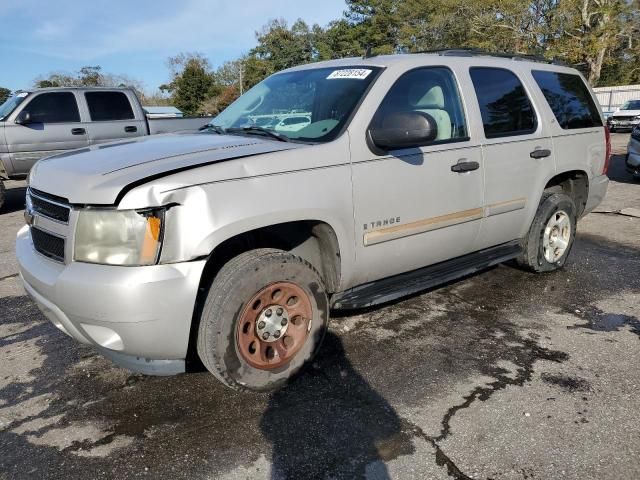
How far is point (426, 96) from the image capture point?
3.69 metres

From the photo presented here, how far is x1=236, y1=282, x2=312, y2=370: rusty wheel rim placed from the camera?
281cm

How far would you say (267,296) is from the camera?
284 cm

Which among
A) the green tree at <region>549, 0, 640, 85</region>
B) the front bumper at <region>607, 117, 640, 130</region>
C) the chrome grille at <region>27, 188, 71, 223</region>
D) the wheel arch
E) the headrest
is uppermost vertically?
the green tree at <region>549, 0, 640, 85</region>

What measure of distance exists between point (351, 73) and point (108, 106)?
7.35 metres

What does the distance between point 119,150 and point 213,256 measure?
86 centimetres

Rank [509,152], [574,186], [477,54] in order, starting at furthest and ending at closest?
1. [574,186]
2. [477,54]
3. [509,152]

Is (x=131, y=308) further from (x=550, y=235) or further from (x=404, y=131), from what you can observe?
(x=550, y=235)

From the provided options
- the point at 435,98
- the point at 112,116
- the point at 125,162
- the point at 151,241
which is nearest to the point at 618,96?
the point at 112,116

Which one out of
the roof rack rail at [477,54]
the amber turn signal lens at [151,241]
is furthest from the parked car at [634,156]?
the amber turn signal lens at [151,241]

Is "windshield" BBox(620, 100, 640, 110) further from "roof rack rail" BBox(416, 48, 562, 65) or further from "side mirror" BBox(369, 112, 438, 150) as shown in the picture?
"side mirror" BBox(369, 112, 438, 150)

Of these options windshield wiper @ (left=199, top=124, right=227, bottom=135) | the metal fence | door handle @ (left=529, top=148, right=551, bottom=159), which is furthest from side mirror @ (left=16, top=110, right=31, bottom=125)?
the metal fence

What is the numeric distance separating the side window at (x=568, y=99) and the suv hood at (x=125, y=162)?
111 inches

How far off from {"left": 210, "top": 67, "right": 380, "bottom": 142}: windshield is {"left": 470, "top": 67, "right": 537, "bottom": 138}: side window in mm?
1034

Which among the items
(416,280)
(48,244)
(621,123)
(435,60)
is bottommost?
(621,123)
